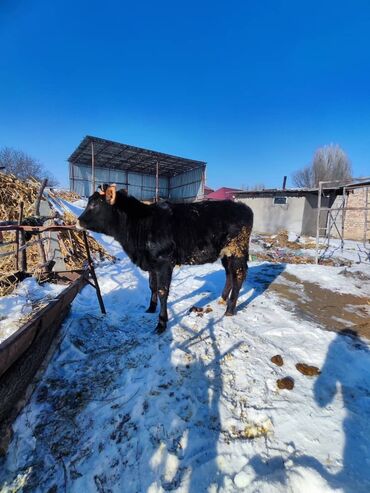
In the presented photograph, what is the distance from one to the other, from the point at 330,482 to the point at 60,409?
7.50 ft

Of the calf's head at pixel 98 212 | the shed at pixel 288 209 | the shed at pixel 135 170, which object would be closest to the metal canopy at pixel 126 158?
the shed at pixel 135 170

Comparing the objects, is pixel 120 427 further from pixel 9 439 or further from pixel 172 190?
pixel 172 190

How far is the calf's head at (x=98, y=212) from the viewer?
4.15 m

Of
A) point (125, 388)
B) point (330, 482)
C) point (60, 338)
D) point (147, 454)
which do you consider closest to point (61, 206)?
point (60, 338)

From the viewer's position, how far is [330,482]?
181 cm

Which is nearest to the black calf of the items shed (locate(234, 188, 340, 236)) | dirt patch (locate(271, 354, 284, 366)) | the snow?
the snow

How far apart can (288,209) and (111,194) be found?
1938 cm

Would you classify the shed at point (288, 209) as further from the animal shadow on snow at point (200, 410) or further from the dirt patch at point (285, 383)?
the dirt patch at point (285, 383)

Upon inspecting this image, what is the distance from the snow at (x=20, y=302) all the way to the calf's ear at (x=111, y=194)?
159 cm

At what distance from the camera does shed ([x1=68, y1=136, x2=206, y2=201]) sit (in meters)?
22.8

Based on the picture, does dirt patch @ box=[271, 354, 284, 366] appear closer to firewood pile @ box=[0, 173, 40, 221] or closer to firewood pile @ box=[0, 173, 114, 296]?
firewood pile @ box=[0, 173, 114, 296]

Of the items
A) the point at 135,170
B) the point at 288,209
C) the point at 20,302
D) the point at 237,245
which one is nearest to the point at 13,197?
the point at 20,302

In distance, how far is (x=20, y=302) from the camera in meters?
3.54

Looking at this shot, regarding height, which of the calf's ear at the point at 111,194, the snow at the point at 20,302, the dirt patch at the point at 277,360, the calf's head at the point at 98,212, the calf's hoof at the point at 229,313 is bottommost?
the dirt patch at the point at 277,360
